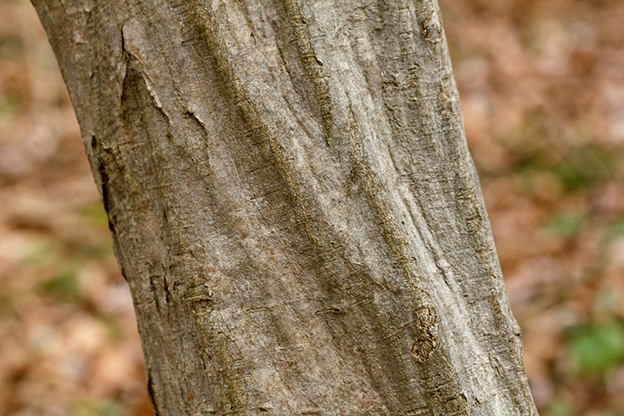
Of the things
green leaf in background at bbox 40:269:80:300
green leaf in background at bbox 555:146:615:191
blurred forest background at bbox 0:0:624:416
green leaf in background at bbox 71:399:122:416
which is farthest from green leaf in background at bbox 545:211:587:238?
green leaf in background at bbox 40:269:80:300

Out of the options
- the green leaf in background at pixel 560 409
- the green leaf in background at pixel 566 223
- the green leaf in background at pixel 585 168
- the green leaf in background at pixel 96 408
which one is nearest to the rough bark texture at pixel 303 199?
the green leaf in background at pixel 560 409

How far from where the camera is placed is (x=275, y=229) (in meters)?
0.62

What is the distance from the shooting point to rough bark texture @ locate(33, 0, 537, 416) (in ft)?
2.02

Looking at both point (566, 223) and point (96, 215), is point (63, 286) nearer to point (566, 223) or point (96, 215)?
point (96, 215)

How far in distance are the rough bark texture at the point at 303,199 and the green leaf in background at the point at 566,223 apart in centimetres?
221

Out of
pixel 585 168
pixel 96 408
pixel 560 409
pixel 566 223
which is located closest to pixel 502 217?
pixel 566 223

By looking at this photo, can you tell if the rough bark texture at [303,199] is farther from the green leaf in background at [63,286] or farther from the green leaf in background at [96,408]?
the green leaf in background at [63,286]

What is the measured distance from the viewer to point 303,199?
2.02 feet

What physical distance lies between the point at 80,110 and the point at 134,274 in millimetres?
209

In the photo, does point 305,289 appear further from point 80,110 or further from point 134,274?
point 80,110

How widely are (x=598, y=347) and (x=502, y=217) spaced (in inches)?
40.2

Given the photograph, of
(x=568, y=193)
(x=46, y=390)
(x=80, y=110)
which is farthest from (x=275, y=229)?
(x=568, y=193)

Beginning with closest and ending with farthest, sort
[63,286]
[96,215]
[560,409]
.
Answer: [560,409] < [63,286] < [96,215]

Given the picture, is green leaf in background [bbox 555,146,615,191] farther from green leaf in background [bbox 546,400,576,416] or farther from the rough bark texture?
the rough bark texture
